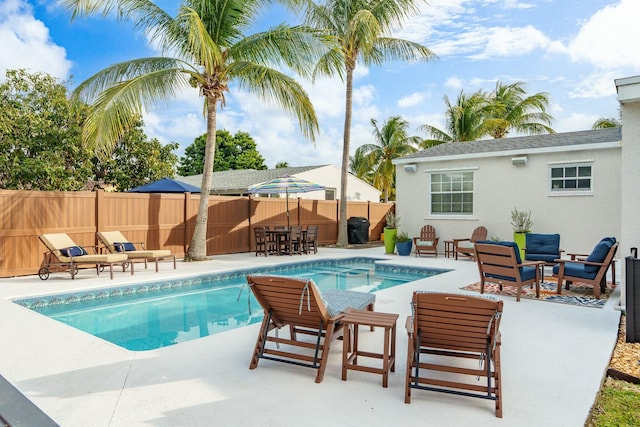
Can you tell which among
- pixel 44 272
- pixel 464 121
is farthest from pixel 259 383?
pixel 464 121

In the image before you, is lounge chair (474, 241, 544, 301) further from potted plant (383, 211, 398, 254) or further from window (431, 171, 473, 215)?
potted plant (383, 211, 398, 254)

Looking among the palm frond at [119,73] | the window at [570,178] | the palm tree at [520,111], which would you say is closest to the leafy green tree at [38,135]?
the palm frond at [119,73]

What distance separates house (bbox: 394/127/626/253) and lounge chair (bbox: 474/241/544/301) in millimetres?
5573

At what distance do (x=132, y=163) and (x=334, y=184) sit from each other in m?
11.9

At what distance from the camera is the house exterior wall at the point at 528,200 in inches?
451

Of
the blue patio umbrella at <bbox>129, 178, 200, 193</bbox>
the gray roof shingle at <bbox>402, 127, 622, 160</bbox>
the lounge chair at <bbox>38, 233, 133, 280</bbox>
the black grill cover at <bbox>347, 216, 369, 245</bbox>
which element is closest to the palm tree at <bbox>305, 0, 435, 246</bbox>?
the black grill cover at <bbox>347, 216, 369, 245</bbox>

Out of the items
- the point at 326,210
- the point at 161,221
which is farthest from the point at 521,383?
the point at 326,210

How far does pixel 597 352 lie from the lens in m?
4.48

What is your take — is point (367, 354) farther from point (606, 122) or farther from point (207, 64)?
point (606, 122)

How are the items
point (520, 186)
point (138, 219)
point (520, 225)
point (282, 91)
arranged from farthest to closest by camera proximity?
1. point (520, 186)
2. point (520, 225)
3. point (138, 219)
4. point (282, 91)

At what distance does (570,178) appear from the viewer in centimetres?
1206

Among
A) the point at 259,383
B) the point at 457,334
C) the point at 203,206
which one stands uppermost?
the point at 203,206

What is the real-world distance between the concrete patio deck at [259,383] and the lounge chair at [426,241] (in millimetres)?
7503

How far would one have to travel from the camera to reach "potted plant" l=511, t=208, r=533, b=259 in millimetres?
11586
